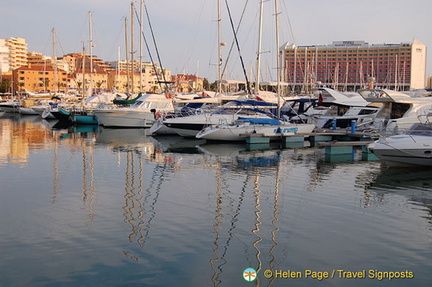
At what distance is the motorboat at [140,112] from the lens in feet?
132

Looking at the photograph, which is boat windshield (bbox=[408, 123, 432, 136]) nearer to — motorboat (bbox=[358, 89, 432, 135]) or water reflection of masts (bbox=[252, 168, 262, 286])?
motorboat (bbox=[358, 89, 432, 135])

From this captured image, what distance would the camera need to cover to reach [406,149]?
17781 mm

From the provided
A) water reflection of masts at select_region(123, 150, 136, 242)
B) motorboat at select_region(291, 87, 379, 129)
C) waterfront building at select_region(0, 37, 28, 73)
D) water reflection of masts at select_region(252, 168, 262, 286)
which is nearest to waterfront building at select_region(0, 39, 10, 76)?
waterfront building at select_region(0, 37, 28, 73)

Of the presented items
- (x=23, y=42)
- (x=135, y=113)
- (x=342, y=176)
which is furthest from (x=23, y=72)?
(x=342, y=176)

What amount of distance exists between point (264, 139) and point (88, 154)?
939 centimetres

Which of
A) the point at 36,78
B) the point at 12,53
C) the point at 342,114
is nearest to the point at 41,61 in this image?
the point at 12,53

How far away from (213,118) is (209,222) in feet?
63.7

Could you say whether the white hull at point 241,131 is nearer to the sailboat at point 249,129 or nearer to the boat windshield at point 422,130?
the sailboat at point 249,129

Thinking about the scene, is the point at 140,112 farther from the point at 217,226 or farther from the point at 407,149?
the point at 217,226

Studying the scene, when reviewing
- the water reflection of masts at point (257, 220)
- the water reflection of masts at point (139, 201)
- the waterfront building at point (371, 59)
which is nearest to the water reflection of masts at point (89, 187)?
the water reflection of masts at point (139, 201)

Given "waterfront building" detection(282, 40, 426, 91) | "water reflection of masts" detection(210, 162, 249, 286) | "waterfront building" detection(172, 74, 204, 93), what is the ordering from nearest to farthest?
"water reflection of masts" detection(210, 162, 249, 286) → "waterfront building" detection(172, 74, 204, 93) → "waterfront building" detection(282, 40, 426, 91)

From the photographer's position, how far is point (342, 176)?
714 inches

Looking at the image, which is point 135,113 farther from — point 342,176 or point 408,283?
point 408,283

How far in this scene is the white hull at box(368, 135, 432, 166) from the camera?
58.2 ft
